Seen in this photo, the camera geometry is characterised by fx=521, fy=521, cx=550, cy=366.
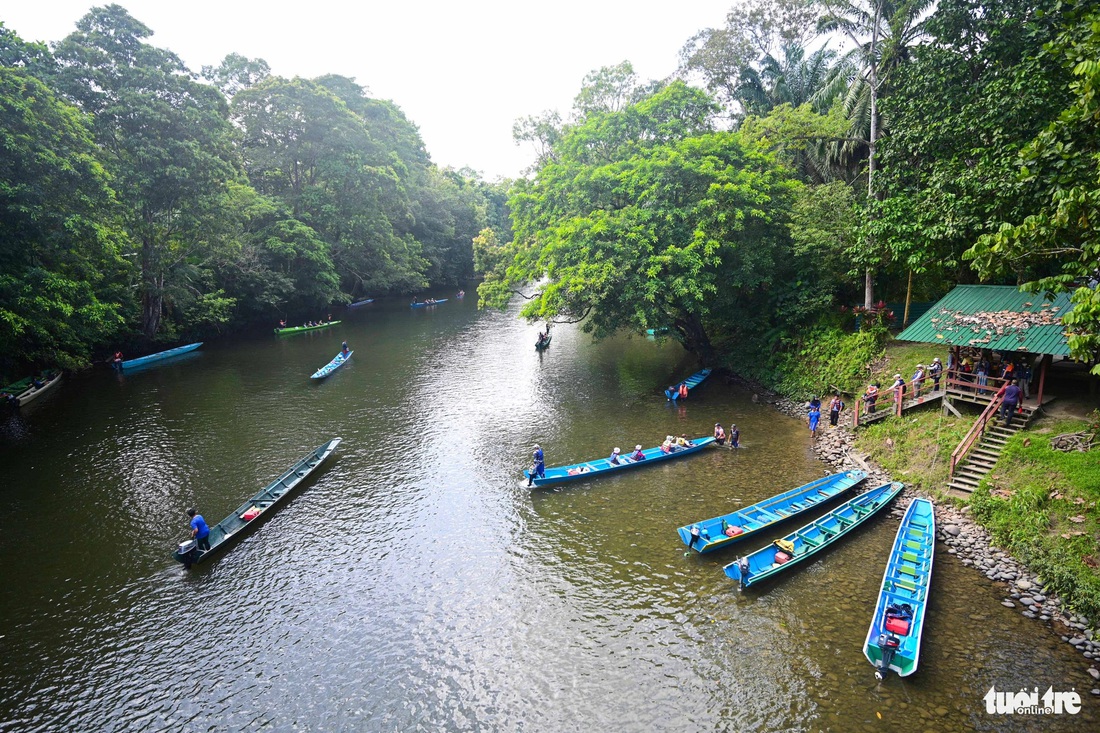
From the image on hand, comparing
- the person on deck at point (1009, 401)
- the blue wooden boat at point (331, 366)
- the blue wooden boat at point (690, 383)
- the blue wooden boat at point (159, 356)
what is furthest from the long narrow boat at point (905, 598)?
the blue wooden boat at point (159, 356)

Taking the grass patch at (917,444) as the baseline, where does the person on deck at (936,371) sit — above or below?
above

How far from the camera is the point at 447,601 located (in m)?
14.4

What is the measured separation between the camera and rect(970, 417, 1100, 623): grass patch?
1269 centimetres

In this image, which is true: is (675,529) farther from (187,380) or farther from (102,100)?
(102,100)

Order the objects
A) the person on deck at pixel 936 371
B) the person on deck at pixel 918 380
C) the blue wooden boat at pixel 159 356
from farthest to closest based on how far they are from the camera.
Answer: the blue wooden boat at pixel 159 356
the person on deck at pixel 936 371
the person on deck at pixel 918 380

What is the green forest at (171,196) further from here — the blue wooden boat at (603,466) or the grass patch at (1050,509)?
the grass patch at (1050,509)

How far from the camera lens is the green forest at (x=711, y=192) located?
17375mm

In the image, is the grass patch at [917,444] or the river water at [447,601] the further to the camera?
the grass patch at [917,444]

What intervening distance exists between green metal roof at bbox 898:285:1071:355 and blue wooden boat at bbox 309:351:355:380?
3274 cm

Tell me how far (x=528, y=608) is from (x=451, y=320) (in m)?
46.1

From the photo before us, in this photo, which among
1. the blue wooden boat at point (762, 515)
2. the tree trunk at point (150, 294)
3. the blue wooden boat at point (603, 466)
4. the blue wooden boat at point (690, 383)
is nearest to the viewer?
the blue wooden boat at point (762, 515)

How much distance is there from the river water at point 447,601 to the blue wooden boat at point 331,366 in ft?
28.1

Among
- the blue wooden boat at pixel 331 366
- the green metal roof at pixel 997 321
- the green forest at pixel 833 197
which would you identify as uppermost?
the green forest at pixel 833 197

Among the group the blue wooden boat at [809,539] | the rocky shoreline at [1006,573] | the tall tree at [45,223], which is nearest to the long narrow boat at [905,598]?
the rocky shoreline at [1006,573]
